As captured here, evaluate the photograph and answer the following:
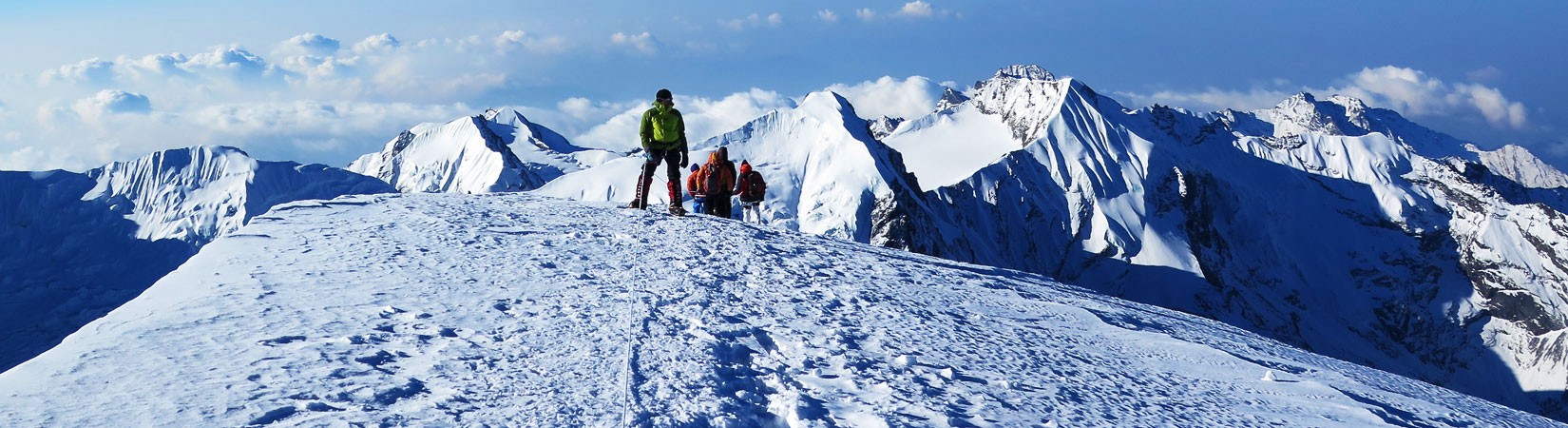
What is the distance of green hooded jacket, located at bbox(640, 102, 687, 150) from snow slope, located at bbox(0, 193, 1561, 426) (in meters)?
5.72

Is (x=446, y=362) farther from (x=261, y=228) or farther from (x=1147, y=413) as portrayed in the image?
(x=261, y=228)

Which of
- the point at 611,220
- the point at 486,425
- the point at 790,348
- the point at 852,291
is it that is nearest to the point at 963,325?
the point at 852,291

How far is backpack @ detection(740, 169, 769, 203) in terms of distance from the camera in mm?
28906

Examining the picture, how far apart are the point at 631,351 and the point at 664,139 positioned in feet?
43.5

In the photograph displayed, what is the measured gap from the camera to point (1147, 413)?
34.8 feet

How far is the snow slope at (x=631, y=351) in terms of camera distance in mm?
9203

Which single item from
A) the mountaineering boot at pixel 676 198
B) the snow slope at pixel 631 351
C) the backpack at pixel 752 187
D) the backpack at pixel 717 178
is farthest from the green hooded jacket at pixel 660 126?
the snow slope at pixel 631 351

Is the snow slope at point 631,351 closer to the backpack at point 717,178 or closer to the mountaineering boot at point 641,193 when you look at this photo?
the mountaineering boot at point 641,193

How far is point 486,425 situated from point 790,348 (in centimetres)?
396

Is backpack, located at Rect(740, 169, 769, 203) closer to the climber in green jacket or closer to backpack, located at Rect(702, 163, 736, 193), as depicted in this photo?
backpack, located at Rect(702, 163, 736, 193)

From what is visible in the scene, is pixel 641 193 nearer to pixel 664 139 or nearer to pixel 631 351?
pixel 664 139

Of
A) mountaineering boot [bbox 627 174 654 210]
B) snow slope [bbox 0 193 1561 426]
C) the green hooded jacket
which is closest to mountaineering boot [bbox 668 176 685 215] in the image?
mountaineering boot [bbox 627 174 654 210]

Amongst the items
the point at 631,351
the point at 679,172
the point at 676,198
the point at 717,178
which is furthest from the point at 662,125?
the point at 631,351

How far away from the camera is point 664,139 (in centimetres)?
2380
